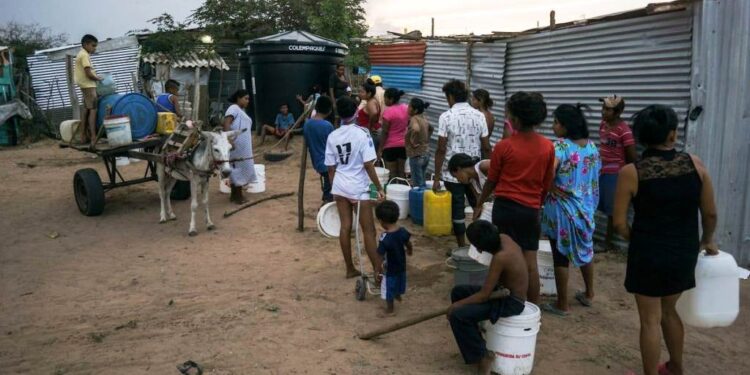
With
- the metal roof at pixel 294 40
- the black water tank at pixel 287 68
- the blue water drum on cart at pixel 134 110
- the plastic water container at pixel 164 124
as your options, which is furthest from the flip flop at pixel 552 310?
the metal roof at pixel 294 40

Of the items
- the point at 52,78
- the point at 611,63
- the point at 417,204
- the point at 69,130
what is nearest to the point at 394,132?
the point at 417,204

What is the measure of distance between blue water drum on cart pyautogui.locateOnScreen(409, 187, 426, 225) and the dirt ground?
0.57 ft

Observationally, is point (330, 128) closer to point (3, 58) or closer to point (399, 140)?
point (399, 140)

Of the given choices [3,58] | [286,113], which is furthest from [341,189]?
[3,58]

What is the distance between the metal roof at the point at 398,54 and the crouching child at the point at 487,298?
→ 8.95 meters

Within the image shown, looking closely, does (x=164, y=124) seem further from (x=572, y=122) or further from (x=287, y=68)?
(x=572, y=122)

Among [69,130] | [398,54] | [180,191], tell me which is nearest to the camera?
[69,130]

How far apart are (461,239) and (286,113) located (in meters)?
9.52

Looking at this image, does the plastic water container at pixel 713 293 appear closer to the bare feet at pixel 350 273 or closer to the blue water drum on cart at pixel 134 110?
the bare feet at pixel 350 273

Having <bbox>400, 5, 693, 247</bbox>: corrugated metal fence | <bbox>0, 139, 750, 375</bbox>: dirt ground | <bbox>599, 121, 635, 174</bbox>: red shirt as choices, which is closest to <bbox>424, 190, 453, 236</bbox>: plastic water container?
<bbox>0, 139, 750, 375</bbox>: dirt ground

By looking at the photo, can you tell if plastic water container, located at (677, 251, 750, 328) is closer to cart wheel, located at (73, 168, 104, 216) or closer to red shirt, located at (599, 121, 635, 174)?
red shirt, located at (599, 121, 635, 174)

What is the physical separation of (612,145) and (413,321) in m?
3.74

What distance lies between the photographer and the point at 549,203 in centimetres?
512

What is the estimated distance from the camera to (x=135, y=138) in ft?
30.4
